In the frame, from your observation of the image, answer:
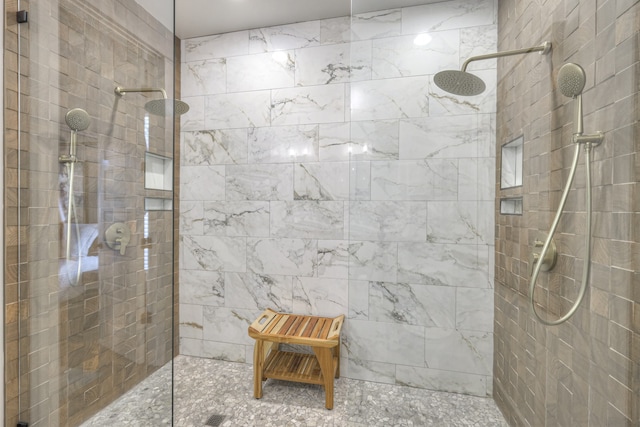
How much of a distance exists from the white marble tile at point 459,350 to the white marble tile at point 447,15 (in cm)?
119

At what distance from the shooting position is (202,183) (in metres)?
2.31

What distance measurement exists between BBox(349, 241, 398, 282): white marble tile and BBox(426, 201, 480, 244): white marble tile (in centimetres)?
17

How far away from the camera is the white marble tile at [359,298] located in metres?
1.32

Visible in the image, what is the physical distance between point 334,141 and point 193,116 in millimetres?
Result: 1161

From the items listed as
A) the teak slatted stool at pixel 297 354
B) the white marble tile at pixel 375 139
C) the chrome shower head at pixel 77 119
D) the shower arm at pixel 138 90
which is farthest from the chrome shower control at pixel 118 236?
the white marble tile at pixel 375 139

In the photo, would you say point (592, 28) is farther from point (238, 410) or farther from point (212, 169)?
point (238, 410)

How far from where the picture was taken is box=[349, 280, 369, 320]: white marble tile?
4.33ft

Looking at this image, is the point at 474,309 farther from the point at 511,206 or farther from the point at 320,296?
the point at 320,296

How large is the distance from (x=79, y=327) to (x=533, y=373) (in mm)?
1800

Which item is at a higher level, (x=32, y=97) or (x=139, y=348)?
(x=32, y=97)

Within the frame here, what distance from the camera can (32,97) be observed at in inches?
47.5

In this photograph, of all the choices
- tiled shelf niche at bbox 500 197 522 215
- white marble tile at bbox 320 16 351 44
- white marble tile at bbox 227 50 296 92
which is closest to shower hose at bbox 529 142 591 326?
tiled shelf niche at bbox 500 197 522 215

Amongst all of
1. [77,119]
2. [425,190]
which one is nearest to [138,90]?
[77,119]

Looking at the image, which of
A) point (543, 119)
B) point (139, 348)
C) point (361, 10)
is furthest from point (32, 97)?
point (543, 119)
